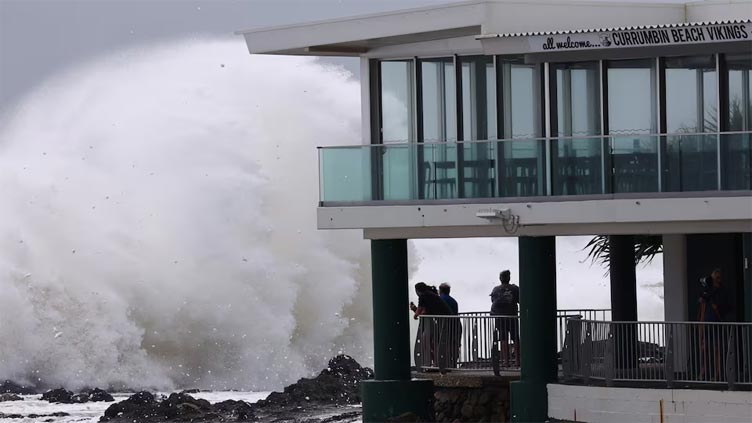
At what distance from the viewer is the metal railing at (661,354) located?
31.3 metres

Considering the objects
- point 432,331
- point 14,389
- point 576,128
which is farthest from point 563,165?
point 14,389

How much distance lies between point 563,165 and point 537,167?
0.41 m

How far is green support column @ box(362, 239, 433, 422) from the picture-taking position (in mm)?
35562

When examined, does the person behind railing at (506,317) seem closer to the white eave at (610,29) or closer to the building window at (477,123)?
the building window at (477,123)

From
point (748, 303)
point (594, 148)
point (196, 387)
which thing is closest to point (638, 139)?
point (594, 148)

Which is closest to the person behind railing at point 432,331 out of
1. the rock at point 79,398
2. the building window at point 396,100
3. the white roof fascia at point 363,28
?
the building window at point 396,100

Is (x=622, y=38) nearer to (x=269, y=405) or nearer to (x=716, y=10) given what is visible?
(x=716, y=10)

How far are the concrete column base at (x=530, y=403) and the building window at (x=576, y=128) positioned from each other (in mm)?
2737

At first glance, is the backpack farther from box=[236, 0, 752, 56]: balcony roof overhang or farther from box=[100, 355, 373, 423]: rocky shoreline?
box=[100, 355, 373, 423]: rocky shoreline

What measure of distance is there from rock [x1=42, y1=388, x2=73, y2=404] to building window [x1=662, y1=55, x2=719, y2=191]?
18327 mm

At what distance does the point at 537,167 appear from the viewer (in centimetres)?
3322

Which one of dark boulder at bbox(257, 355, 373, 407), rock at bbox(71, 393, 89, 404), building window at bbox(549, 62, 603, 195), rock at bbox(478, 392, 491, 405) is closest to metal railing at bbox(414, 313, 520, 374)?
rock at bbox(478, 392, 491, 405)

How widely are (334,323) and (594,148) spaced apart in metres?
26.8

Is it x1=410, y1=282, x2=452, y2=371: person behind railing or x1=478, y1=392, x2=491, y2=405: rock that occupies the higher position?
x1=410, y1=282, x2=452, y2=371: person behind railing
